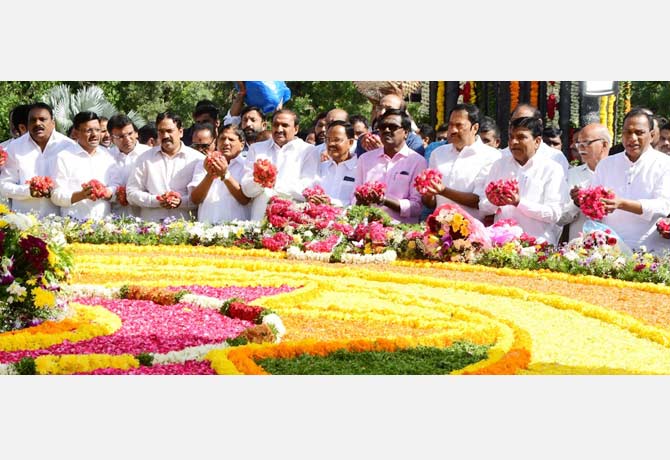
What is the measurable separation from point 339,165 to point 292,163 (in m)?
0.57

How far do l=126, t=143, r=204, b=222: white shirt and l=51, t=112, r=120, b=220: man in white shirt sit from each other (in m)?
0.34

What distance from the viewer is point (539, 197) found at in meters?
11.3

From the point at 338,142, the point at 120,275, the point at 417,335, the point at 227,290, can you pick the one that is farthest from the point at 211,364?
the point at 338,142

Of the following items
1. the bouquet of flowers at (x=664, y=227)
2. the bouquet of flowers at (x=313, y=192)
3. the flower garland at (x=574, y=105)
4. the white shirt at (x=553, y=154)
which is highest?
the flower garland at (x=574, y=105)

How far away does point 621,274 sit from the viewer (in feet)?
32.9

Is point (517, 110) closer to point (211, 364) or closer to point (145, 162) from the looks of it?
point (145, 162)

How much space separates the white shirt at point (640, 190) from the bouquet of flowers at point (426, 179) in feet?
5.54

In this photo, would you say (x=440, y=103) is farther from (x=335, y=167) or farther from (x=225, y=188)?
(x=225, y=188)

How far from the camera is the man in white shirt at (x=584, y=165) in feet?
37.4

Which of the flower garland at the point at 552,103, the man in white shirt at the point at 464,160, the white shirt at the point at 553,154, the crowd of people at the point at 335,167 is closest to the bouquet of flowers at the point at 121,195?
the crowd of people at the point at 335,167

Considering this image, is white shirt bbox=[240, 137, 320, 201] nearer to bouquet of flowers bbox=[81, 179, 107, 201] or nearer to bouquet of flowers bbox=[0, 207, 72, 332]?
bouquet of flowers bbox=[81, 179, 107, 201]

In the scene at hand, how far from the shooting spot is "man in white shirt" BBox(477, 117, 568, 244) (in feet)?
36.7

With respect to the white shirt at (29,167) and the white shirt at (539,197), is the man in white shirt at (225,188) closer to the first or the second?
the white shirt at (29,167)

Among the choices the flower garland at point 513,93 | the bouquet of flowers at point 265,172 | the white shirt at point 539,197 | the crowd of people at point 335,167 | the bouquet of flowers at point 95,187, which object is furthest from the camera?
the flower garland at point 513,93
